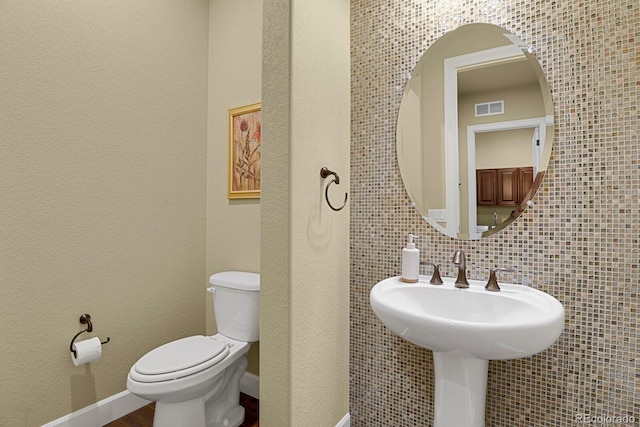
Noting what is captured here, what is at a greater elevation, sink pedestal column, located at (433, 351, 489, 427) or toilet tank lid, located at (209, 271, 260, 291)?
toilet tank lid, located at (209, 271, 260, 291)

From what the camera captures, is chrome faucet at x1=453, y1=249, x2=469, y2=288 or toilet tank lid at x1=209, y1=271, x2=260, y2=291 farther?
toilet tank lid at x1=209, y1=271, x2=260, y2=291

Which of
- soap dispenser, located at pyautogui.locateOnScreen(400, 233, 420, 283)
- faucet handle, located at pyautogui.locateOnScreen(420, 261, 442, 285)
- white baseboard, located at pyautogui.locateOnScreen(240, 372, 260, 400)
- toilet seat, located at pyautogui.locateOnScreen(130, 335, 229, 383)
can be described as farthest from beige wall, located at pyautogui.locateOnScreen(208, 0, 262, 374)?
faucet handle, located at pyautogui.locateOnScreen(420, 261, 442, 285)

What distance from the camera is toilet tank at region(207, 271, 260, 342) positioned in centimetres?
180

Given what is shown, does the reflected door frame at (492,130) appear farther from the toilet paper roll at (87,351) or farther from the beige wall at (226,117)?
the toilet paper roll at (87,351)

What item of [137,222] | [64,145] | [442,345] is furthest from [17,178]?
[442,345]

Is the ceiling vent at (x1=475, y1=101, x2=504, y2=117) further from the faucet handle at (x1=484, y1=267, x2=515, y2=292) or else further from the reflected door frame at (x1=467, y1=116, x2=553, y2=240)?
the faucet handle at (x1=484, y1=267, x2=515, y2=292)

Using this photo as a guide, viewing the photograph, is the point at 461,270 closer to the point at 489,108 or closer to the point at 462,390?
the point at 462,390

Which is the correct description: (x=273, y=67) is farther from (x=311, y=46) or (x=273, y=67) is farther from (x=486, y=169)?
(x=486, y=169)

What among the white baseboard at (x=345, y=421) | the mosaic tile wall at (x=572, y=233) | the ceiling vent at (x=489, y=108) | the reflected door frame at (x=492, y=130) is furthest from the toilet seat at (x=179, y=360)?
the ceiling vent at (x=489, y=108)

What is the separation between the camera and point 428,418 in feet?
4.53

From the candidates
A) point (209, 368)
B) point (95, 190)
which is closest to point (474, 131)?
point (209, 368)

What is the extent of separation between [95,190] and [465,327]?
1916mm

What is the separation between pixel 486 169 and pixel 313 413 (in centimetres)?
126

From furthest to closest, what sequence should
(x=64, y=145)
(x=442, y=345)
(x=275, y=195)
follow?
(x=64, y=145) → (x=275, y=195) → (x=442, y=345)
